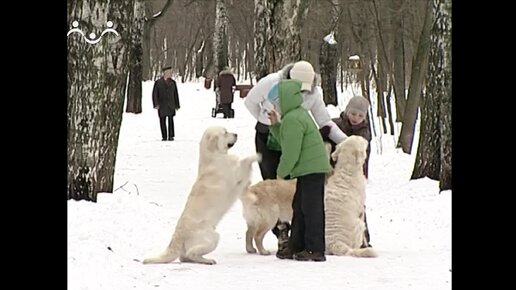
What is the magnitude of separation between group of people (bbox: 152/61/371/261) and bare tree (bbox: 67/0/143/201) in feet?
7.69

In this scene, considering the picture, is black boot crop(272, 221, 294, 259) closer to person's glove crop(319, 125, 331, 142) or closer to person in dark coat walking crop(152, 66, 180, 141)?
person's glove crop(319, 125, 331, 142)

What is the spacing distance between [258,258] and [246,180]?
0.78 meters

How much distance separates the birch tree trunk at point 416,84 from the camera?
1630 centimetres

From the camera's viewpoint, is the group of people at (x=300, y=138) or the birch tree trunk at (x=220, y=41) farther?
the birch tree trunk at (x=220, y=41)

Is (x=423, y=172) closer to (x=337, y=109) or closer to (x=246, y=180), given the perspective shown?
(x=246, y=180)

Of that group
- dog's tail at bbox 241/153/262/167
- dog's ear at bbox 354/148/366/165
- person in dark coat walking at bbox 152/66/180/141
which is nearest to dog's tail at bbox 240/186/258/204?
dog's tail at bbox 241/153/262/167

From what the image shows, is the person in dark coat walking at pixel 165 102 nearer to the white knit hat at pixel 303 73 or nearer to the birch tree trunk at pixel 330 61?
the birch tree trunk at pixel 330 61

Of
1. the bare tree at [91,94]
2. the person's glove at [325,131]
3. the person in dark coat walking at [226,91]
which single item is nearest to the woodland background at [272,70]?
the bare tree at [91,94]

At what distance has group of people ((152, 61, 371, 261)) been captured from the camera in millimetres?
7871

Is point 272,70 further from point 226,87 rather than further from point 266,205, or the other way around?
point 226,87
